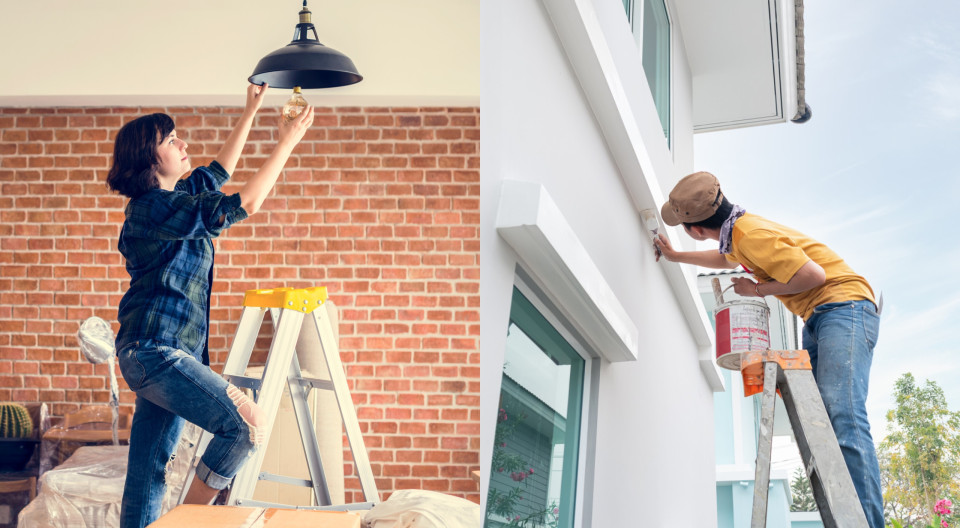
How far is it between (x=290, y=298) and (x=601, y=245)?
1.17 m

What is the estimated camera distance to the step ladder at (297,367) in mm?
2561

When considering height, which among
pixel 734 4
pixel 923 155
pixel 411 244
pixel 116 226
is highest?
pixel 923 155

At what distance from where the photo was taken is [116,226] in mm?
2828

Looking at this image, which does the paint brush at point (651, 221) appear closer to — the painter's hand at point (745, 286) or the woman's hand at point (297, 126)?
the painter's hand at point (745, 286)

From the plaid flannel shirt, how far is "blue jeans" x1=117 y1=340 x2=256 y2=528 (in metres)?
0.05

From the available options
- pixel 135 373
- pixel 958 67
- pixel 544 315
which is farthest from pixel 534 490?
pixel 958 67

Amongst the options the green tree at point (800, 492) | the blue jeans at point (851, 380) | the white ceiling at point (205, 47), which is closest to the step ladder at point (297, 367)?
the white ceiling at point (205, 47)

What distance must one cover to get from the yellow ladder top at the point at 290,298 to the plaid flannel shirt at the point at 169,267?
528 mm

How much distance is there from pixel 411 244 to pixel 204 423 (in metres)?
1.49

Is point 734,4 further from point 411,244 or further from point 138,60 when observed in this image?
point 138,60

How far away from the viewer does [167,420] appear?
2180mm

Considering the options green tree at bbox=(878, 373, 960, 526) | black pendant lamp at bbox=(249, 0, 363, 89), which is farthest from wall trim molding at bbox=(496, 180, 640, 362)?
green tree at bbox=(878, 373, 960, 526)

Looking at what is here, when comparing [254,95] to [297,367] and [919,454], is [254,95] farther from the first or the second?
[919,454]

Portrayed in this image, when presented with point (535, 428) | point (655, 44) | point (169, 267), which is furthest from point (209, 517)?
point (655, 44)
